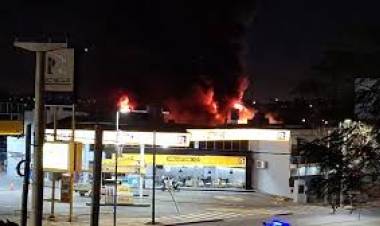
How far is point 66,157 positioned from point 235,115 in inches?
2134

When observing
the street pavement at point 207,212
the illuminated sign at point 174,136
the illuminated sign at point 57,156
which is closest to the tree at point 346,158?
the illuminated sign at point 57,156

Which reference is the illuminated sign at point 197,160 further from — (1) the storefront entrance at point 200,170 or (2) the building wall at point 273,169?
(2) the building wall at point 273,169

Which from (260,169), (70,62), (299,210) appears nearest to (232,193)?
(260,169)

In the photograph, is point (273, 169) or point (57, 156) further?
point (273, 169)

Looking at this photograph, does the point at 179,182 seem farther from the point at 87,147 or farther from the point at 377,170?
the point at 377,170

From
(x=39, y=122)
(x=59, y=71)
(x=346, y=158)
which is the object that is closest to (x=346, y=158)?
(x=346, y=158)

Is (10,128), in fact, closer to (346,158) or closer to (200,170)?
(200,170)

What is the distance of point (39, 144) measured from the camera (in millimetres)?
18250

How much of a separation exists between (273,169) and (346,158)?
51.0 metres

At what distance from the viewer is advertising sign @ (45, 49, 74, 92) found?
1853 centimetres

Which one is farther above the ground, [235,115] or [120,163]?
[235,115]

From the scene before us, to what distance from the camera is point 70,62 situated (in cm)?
1859

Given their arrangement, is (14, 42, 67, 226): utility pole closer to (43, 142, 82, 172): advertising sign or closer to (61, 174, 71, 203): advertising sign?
(43, 142, 82, 172): advertising sign

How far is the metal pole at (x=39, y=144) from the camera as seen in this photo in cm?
1803
